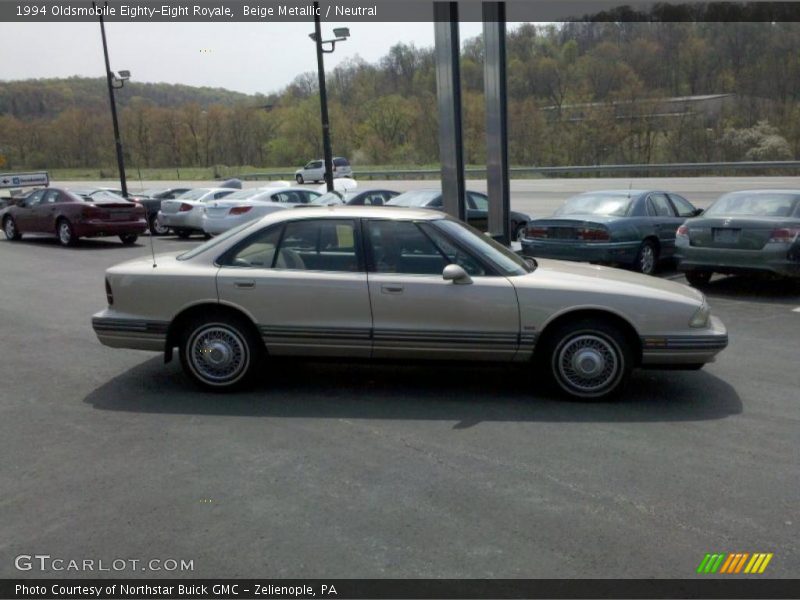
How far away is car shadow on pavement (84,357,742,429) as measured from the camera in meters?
5.67

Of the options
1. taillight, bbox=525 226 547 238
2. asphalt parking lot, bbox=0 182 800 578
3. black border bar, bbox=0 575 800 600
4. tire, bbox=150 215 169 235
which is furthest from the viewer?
tire, bbox=150 215 169 235

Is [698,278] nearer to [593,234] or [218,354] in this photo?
[593,234]

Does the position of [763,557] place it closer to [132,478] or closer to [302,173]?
[132,478]

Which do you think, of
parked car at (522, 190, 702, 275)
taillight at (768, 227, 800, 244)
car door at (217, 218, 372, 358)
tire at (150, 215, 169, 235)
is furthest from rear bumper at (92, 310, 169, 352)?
tire at (150, 215, 169, 235)

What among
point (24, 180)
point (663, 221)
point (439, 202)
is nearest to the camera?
point (663, 221)

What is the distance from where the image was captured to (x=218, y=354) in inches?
242

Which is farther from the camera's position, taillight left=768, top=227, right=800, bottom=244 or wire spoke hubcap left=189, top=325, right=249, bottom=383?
taillight left=768, top=227, right=800, bottom=244

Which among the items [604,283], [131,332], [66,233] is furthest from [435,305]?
[66,233]

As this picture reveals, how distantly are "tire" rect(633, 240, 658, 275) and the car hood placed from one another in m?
5.72

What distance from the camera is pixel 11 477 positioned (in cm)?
457

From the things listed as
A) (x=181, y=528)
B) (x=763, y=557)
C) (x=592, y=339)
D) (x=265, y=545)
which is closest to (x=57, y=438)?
(x=181, y=528)

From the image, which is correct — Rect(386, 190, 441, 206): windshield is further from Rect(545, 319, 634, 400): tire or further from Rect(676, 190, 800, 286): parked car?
Rect(545, 319, 634, 400): tire

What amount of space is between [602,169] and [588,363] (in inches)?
1447

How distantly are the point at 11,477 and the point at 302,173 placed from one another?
49071 millimetres
